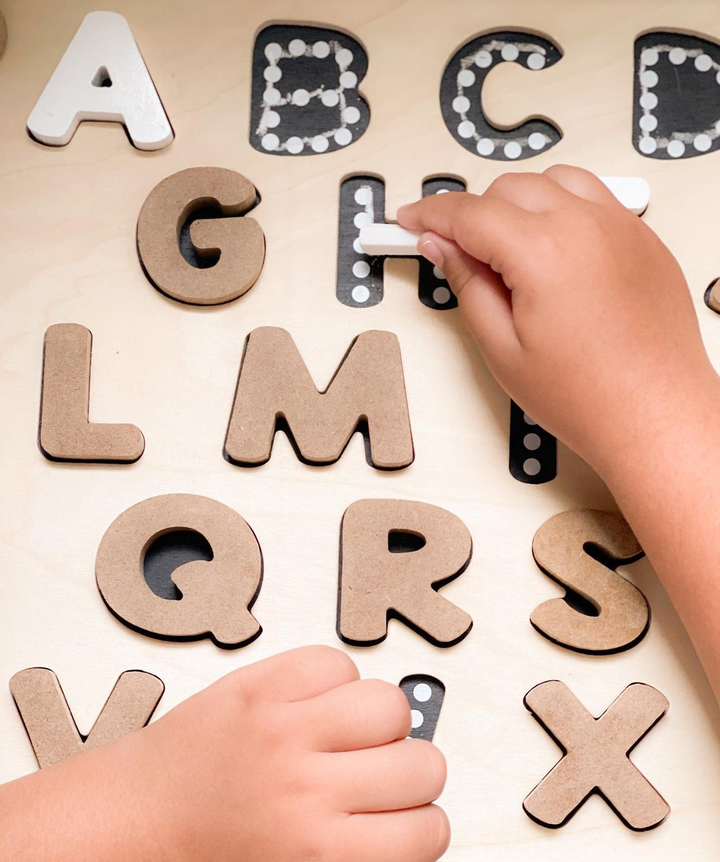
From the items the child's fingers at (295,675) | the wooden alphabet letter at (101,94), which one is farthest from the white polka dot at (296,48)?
the child's fingers at (295,675)

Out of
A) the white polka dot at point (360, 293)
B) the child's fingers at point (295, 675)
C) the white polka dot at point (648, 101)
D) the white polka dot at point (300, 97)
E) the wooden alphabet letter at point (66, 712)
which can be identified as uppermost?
the white polka dot at point (648, 101)

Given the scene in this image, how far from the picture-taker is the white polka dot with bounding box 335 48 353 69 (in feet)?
2.13

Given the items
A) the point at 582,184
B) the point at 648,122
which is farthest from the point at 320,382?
the point at 648,122

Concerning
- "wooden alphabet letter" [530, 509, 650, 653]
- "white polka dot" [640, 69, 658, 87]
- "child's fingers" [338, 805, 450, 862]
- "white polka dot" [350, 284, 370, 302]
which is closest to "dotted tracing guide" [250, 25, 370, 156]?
"white polka dot" [350, 284, 370, 302]

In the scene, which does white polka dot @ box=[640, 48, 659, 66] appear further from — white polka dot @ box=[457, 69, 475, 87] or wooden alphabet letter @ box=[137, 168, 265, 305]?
wooden alphabet letter @ box=[137, 168, 265, 305]

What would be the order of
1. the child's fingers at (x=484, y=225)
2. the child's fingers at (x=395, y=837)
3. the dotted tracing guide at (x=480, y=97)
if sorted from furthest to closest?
the dotted tracing guide at (x=480, y=97), the child's fingers at (x=484, y=225), the child's fingers at (x=395, y=837)

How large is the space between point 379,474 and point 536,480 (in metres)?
0.11

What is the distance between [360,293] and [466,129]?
0.51 ft

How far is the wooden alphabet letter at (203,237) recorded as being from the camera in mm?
583

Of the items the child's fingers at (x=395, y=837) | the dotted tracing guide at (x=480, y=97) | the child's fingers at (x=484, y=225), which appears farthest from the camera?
the dotted tracing guide at (x=480, y=97)

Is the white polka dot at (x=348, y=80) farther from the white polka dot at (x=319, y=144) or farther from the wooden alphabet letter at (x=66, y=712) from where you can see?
the wooden alphabet letter at (x=66, y=712)

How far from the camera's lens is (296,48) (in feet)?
2.14

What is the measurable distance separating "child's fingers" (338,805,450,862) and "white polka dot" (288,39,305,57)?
541 mm

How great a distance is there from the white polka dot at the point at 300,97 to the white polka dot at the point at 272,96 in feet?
0.04
